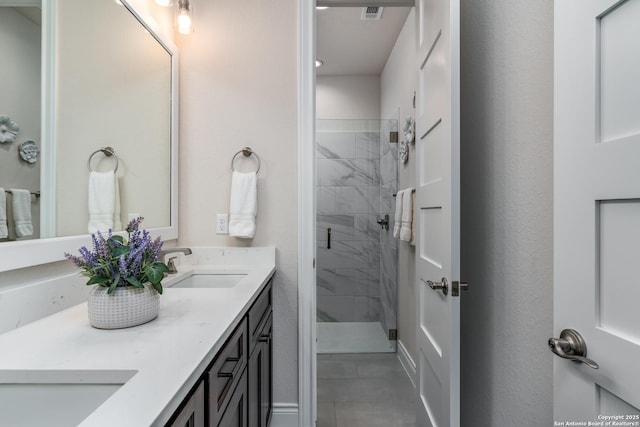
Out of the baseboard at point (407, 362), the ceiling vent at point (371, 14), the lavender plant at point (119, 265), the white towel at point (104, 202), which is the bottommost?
the baseboard at point (407, 362)

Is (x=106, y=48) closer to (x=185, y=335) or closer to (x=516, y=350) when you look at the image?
(x=185, y=335)

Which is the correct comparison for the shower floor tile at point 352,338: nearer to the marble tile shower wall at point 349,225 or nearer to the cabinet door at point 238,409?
the marble tile shower wall at point 349,225

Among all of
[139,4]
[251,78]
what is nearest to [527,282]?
[251,78]

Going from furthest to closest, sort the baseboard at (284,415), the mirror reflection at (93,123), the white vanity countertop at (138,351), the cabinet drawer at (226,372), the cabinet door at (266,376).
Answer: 1. the baseboard at (284,415)
2. the cabinet door at (266,376)
3. the mirror reflection at (93,123)
4. the cabinet drawer at (226,372)
5. the white vanity countertop at (138,351)

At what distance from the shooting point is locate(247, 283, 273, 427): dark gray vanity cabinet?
128cm

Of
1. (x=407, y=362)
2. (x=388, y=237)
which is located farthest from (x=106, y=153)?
(x=388, y=237)

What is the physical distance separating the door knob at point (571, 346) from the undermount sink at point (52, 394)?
2.81ft

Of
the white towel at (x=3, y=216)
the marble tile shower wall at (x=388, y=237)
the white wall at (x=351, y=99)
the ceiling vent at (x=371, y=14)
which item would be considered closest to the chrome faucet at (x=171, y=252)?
the white towel at (x=3, y=216)

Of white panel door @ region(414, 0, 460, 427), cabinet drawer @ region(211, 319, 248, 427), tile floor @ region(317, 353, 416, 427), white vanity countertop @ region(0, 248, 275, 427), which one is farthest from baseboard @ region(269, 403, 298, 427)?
white vanity countertop @ region(0, 248, 275, 427)

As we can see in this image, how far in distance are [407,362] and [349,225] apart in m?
1.51

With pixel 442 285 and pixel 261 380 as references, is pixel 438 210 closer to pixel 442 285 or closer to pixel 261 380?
pixel 442 285

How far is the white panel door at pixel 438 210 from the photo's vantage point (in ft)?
3.52

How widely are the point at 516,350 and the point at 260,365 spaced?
1016 millimetres

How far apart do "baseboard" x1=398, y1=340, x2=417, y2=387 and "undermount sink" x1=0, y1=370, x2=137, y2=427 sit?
2089 mm
